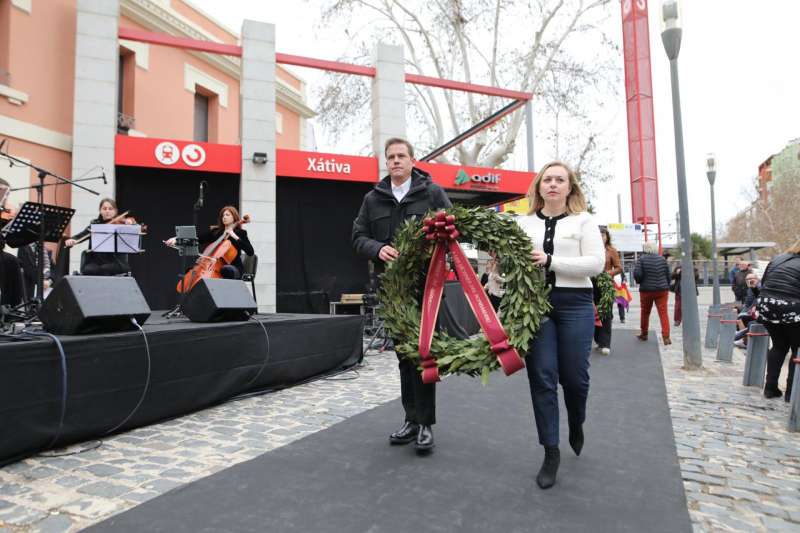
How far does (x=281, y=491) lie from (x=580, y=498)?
154cm

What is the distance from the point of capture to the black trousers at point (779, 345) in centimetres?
470

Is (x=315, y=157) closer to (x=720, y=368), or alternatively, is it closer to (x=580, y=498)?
(x=720, y=368)

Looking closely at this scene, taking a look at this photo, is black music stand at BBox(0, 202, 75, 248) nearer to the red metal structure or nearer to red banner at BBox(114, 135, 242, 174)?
red banner at BBox(114, 135, 242, 174)

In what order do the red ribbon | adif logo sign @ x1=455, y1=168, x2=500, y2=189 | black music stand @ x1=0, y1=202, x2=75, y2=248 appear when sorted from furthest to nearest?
adif logo sign @ x1=455, y1=168, x2=500, y2=189, black music stand @ x1=0, y1=202, x2=75, y2=248, the red ribbon

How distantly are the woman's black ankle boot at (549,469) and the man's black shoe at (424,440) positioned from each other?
712mm

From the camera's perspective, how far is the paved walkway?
250 cm

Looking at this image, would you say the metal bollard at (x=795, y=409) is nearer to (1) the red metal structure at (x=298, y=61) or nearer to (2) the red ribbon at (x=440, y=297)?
(2) the red ribbon at (x=440, y=297)

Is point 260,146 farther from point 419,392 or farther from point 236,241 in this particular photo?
point 419,392

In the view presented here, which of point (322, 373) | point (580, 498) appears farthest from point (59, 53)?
point (580, 498)

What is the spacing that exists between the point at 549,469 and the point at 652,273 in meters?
7.07

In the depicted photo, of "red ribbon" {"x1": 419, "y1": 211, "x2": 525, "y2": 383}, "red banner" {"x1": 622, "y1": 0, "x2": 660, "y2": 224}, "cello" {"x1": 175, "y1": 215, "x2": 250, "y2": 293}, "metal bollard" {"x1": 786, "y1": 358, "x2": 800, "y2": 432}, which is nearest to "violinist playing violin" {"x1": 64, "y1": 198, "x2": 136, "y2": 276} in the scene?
"cello" {"x1": 175, "y1": 215, "x2": 250, "y2": 293}

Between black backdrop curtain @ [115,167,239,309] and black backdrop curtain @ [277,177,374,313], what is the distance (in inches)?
42.3

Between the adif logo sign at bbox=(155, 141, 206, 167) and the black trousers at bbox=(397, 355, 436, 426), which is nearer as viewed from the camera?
the black trousers at bbox=(397, 355, 436, 426)

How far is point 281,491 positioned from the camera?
268cm
